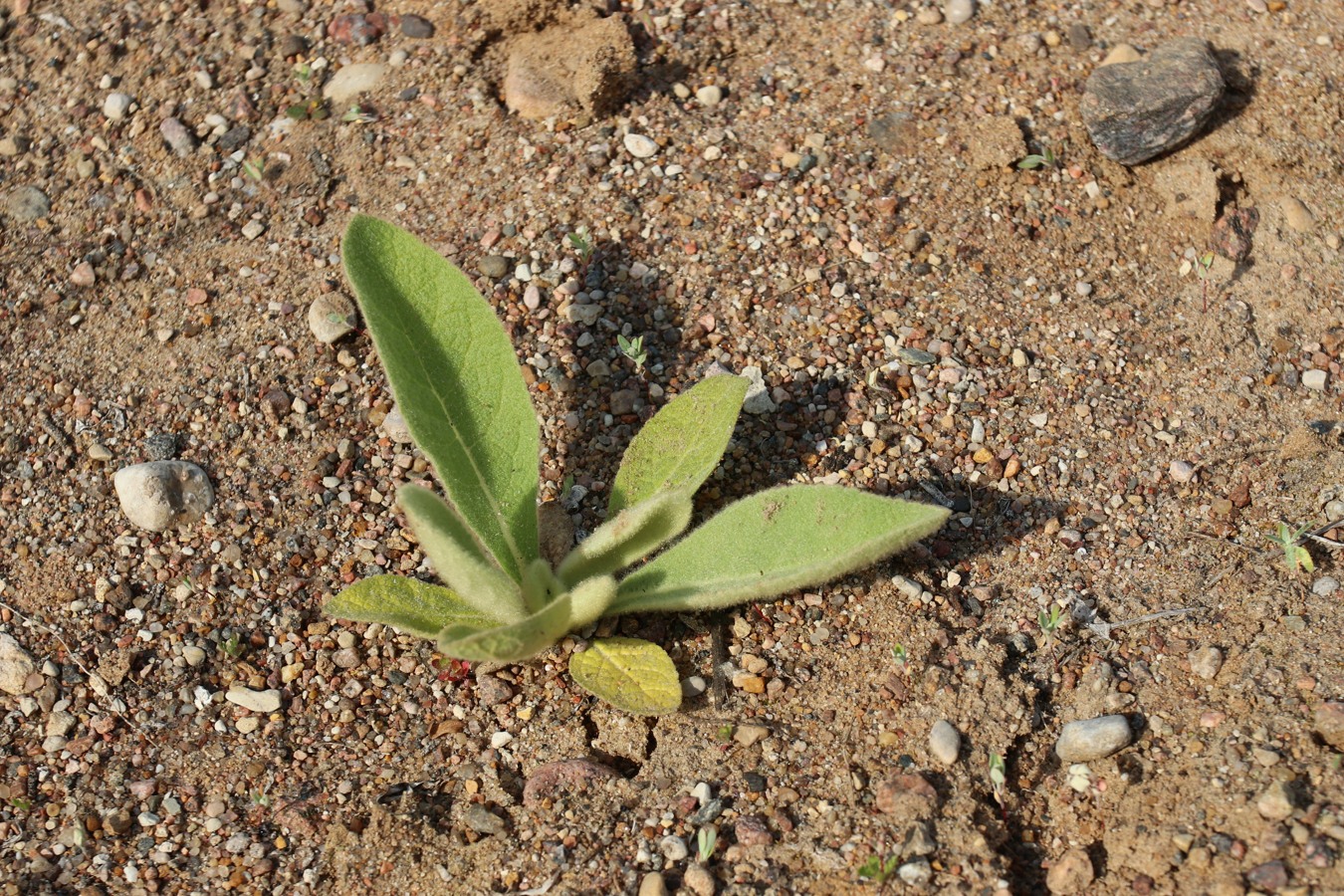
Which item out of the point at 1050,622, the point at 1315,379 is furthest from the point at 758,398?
the point at 1315,379

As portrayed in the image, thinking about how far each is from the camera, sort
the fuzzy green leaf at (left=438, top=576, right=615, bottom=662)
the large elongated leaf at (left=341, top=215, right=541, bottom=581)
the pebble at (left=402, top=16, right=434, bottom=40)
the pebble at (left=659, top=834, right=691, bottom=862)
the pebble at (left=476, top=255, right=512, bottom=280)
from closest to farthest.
Answer: the fuzzy green leaf at (left=438, top=576, right=615, bottom=662) < the pebble at (left=659, top=834, right=691, bottom=862) < the large elongated leaf at (left=341, top=215, right=541, bottom=581) < the pebble at (left=476, top=255, right=512, bottom=280) < the pebble at (left=402, top=16, right=434, bottom=40)

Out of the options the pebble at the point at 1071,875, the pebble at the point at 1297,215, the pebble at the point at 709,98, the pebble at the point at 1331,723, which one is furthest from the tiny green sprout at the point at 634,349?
the pebble at the point at 1297,215

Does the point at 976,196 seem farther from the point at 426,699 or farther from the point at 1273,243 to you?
the point at 426,699

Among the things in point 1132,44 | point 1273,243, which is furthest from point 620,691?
point 1132,44

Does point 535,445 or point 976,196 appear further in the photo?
point 976,196

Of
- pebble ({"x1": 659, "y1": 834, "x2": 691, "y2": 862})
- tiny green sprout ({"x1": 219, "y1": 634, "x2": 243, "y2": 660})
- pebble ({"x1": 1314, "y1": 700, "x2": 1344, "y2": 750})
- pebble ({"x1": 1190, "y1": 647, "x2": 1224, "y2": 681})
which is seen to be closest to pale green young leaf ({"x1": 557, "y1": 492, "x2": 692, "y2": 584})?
pebble ({"x1": 659, "y1": 834, "x2": 691, "y2": 862})

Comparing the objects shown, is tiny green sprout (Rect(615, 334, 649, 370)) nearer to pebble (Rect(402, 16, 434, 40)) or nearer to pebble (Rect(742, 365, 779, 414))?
pebble (Rect(742, 365, 779, 414))

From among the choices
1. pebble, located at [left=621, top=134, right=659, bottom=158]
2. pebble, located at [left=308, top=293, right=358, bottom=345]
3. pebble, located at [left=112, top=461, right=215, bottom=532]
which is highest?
pebble, located at [left=621, top=134, right=659, bottom=158]
